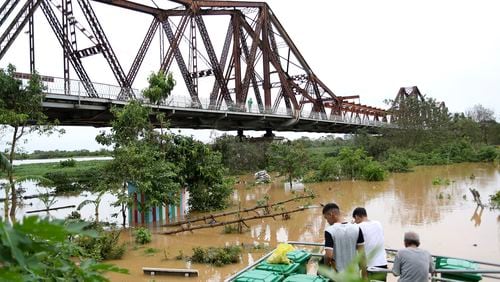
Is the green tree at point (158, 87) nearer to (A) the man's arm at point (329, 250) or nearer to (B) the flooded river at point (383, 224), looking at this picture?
(B) the flooded river at point (383, 224)

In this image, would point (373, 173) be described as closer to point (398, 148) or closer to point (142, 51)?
point (398, 148)

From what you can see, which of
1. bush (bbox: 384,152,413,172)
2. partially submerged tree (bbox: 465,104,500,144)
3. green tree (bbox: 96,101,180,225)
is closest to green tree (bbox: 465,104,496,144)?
partially submerged tree (bbox: 465,104,500,144)

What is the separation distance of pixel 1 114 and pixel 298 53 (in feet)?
134

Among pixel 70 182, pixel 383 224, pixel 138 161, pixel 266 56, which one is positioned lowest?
pixel 383 224

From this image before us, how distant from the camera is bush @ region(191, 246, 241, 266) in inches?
364

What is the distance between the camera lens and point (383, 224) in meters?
13.0

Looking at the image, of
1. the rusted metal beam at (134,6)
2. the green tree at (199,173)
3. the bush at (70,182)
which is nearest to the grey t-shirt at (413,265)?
the green tree at (199,173)

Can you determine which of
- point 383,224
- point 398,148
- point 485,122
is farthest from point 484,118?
point 383,224

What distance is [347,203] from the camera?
A: 690 inches

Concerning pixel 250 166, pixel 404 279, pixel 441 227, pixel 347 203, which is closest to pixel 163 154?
pixel 347 203

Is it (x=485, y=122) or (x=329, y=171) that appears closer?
(x=329, y=171)

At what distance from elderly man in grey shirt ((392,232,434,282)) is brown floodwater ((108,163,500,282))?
4.67 meters

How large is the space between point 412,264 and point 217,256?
566 cm

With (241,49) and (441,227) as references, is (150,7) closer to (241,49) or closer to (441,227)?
(241,49)
